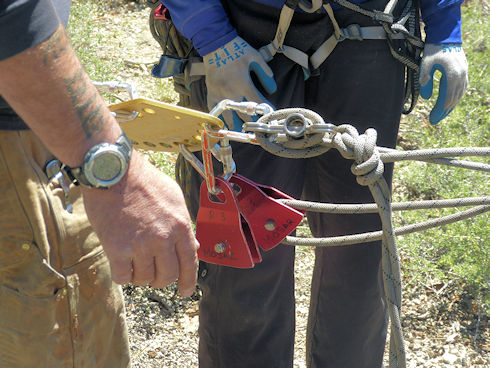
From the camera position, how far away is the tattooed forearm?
107 cm

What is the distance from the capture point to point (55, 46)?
1061mm

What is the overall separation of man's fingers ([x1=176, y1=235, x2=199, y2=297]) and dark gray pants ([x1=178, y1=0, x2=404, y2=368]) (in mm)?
613

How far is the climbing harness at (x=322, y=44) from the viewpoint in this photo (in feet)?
5.55

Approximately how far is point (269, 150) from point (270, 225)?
22 centimetres

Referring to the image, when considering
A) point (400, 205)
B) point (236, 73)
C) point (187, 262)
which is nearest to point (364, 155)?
point (400, 205)

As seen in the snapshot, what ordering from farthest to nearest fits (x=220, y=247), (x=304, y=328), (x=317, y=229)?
(x=304, y=328)
(x=317, y=229)
(x=220, y=247)

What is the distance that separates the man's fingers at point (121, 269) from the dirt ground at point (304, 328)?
134 centimetres

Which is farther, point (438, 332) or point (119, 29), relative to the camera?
point (119, 29)

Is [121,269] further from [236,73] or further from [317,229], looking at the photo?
[317,229]

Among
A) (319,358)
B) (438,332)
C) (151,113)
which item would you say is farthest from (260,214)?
(438,332)

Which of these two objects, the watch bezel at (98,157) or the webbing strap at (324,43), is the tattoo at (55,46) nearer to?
the watch bezel at (98,157)

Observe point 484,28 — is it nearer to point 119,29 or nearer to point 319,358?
point 119,29

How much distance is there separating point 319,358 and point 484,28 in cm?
297

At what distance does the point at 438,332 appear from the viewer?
2629 mm
